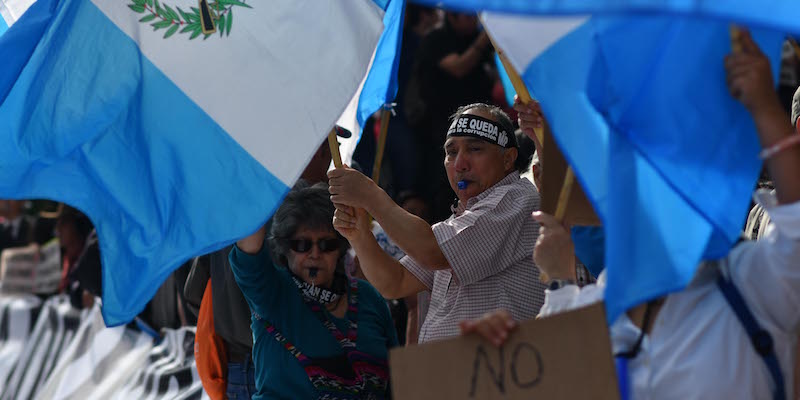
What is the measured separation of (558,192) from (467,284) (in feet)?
2.77

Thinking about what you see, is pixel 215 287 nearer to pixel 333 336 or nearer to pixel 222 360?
pixel 222 360

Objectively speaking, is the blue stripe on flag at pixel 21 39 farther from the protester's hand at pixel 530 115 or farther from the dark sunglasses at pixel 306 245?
the protester's hand at pixel 530 115

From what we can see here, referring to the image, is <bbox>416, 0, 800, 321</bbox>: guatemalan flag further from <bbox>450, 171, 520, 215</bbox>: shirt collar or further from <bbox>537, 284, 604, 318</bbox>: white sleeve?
<bbox>450, 171, 520, 215</bbox>: shirt collar

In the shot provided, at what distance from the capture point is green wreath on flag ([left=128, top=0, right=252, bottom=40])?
13.8 feet

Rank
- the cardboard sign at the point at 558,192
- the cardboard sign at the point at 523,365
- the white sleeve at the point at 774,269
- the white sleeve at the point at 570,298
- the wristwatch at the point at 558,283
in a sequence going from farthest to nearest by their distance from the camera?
the cardboard sign at the point at 558,192, the wristwatch at the point at 558,283, the white sleeve at the point at 570,298, the cardboard sign at the point at 523,365, the white sleeve at the point at 774,269

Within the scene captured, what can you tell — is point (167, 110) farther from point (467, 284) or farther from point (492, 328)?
point (492, 328)

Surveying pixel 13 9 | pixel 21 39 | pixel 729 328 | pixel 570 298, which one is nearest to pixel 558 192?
pixel 570 298

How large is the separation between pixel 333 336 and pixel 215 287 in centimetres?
77

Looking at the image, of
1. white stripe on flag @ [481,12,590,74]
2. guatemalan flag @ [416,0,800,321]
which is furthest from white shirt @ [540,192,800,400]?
→ white stripe on flag @ [481,12,590,74]

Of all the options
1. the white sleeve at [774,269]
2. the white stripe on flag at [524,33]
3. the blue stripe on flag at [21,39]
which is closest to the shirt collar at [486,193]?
the white stripe on flag at [524,33]

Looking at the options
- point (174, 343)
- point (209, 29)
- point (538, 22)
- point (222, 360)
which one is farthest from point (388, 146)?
point (538, 22)

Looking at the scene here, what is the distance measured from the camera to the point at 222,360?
5176mm

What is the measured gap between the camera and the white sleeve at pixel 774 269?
2.87m

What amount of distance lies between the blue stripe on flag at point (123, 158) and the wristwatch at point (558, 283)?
3.63 feet
